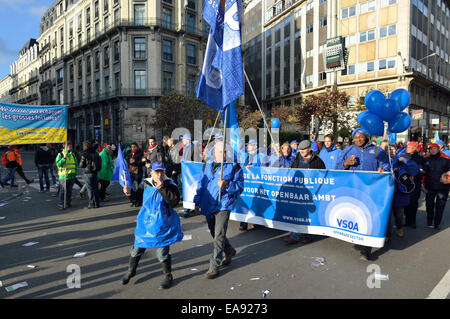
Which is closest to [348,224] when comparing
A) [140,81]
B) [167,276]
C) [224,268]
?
[224,268]

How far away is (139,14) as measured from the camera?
33.8m

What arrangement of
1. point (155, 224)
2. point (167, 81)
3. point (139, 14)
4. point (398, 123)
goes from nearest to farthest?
1. point (155, 224)
2. point (398, 123)
3. point (139, 14)
4. point (167, 81)

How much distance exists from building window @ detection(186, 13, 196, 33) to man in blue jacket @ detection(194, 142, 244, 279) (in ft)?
116

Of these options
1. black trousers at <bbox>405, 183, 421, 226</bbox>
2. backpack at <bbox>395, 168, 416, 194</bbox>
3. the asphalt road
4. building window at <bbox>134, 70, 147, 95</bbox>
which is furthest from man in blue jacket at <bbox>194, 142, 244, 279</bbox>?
building window at <bbox>134, 70, 147, 95</bbox>

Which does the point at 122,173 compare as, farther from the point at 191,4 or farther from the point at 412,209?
the point at 191,4

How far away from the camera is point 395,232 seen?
584cm

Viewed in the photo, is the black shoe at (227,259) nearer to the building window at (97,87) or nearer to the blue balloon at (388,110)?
the blue balloon at (388,110)

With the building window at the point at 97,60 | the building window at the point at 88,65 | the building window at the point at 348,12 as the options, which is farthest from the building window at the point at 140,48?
the building window at the point at 348,12

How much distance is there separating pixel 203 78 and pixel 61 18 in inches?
2088

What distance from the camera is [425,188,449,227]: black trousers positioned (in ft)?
19.8

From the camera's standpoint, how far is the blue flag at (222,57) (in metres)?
4.11

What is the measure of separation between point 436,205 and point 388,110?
2.65 metres

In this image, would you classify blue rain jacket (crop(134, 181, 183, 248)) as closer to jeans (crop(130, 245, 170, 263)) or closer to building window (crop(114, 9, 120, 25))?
jeans (crop(130, 245, 170, 263))

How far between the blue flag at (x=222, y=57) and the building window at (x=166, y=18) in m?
32.9
